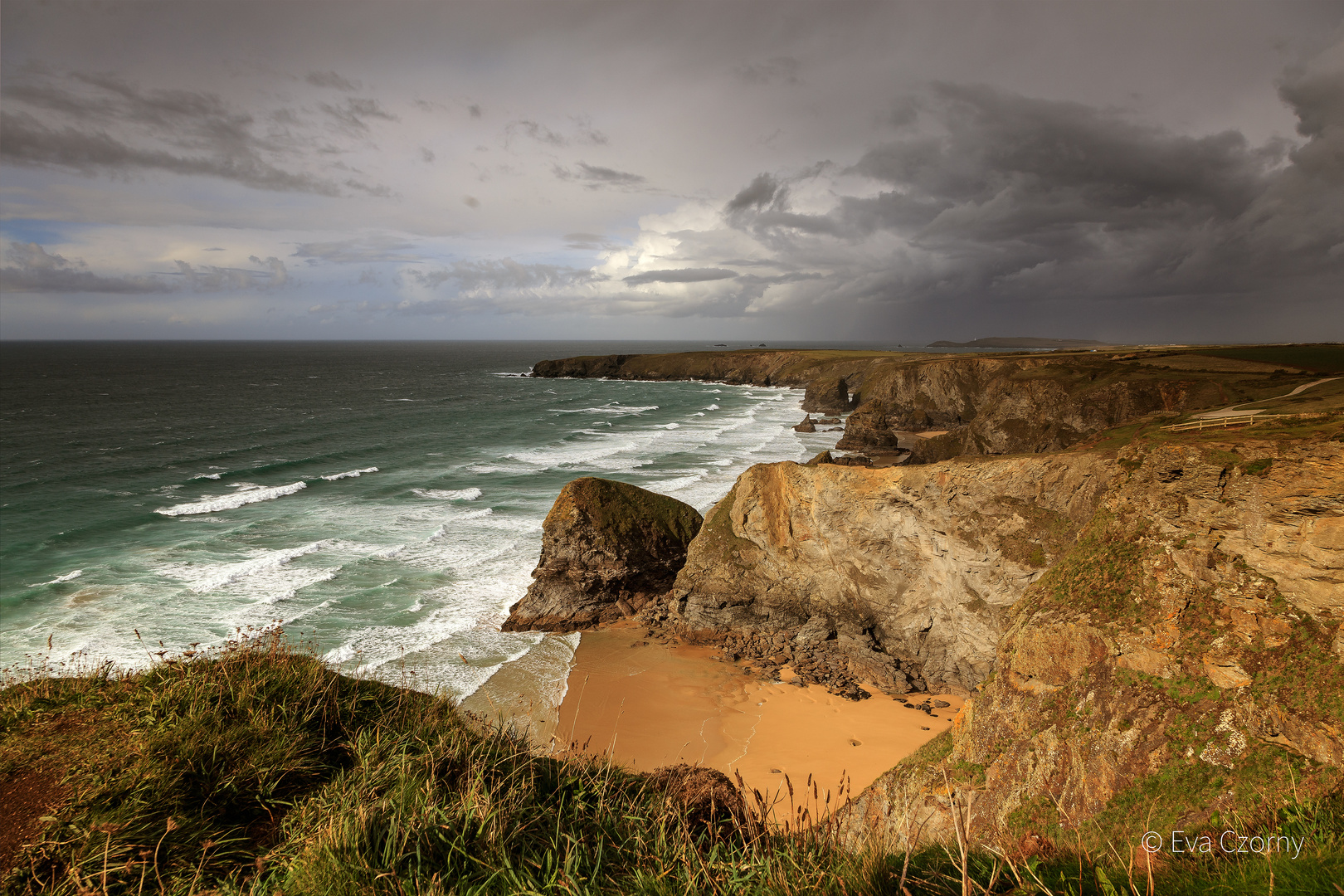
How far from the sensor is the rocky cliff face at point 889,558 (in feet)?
57.5

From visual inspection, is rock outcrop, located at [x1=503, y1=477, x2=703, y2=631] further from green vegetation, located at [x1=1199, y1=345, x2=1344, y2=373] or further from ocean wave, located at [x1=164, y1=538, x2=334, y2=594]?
green vegetation, located at [x1=1199, y1=345, x2=1344, y2=373]

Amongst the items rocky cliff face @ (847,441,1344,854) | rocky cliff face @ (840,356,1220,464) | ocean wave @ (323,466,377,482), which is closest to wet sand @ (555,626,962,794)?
rocky cliff face @ (847,441,1344,854)

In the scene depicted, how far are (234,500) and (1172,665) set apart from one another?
4751 centimetres

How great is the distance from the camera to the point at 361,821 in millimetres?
4250

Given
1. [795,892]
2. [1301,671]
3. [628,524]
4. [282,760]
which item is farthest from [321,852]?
[628,524]

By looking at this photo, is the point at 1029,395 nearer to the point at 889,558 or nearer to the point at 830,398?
the point at 889,558

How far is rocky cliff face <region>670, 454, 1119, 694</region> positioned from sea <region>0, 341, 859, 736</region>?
23.8 ft

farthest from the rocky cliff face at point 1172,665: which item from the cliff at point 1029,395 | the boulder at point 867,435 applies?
the boulder at point 867,435

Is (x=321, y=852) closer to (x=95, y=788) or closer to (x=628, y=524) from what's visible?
(x=95, y=788)

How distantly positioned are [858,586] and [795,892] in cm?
1827

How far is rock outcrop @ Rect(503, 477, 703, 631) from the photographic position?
24891 mm

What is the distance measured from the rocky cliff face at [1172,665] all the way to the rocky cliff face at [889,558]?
17.9ft

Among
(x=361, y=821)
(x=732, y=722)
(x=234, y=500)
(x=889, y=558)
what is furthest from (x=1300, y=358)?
(x=234, y=500)

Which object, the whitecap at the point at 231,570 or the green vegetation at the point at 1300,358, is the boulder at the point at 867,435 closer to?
the green vegetation at the point at 1300,358
